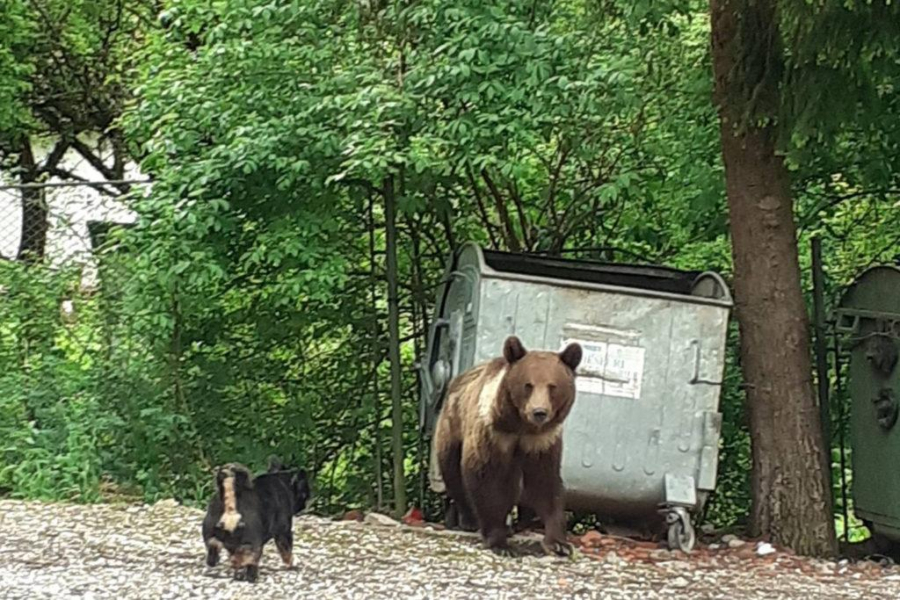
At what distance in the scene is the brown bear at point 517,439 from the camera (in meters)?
6.85

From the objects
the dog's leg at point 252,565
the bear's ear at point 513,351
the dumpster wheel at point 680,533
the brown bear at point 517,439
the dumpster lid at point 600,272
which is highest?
the dumpster lid at point 600,272

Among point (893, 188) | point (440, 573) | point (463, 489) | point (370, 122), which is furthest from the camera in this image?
point (893, 188)

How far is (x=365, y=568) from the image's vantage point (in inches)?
252

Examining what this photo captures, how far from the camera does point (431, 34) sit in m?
9.09

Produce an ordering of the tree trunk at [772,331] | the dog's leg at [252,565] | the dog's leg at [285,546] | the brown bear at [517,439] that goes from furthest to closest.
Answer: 1. the tree trunk at [772,331]
2. the brown bear at [517,439]
3. the dog's leg at [285,546]
4. the dog's leg at [252,565]

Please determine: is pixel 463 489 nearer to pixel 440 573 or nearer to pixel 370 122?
pixel 440 573

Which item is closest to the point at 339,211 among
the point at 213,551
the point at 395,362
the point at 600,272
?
the point at 395,362

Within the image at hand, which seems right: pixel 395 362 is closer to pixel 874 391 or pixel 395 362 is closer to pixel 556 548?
pixel 556 548

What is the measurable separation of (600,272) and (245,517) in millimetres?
4052

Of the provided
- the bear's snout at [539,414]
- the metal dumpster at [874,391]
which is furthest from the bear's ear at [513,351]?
the metal dumpster at [874,391]

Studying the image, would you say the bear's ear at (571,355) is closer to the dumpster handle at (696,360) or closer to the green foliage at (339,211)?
the dumpster handle at (696,360)

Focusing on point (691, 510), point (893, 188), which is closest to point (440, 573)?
point (691, 510)

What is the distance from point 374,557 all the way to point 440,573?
0.48 metres

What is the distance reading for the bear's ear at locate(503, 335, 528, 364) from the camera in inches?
273
